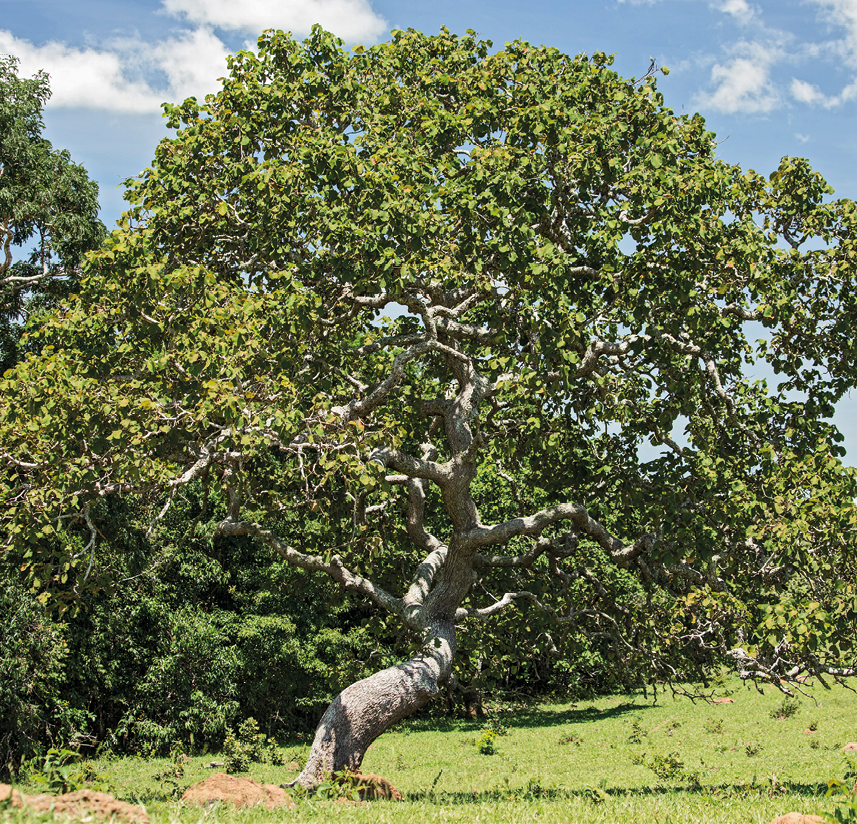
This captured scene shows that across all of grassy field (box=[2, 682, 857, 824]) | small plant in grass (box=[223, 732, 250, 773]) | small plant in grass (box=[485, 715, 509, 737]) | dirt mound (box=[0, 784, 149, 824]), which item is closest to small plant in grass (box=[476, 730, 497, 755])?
grassy field (box=[2, 682, 857, 824])

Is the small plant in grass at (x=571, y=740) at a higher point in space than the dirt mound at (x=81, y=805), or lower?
lower

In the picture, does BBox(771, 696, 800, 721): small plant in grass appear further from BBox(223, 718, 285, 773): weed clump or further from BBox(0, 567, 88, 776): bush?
BBox(0, 567, 88, 776): bush

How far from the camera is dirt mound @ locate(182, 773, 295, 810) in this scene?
28.8ft

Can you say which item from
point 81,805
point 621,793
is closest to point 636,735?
point 621,793

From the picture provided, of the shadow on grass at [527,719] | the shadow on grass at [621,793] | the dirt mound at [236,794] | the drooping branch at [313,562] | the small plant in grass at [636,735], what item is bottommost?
the shadow on grass at [527,719]

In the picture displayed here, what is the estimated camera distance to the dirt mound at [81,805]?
5785 mm

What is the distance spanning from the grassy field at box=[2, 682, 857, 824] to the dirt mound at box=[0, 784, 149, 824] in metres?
0.38

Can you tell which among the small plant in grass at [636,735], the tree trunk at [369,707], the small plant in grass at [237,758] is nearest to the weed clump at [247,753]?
the small plant in grass at [237,758]

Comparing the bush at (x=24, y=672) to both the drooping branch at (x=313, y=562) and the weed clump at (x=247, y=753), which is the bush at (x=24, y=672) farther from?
the drooping branch at (x=313, y=562)

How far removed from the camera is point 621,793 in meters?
11.9

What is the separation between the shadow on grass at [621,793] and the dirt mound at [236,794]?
8.90 ft

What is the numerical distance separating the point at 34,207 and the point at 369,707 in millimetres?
19776

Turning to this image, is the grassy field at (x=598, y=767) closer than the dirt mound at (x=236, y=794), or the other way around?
the grassy field at (x=598, y=767)

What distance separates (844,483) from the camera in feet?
32.1
